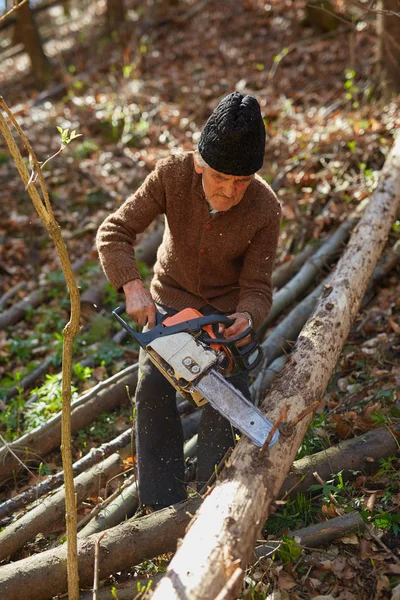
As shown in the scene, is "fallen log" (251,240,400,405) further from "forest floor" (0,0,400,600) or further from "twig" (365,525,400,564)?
"twig" (365,525,400,564)

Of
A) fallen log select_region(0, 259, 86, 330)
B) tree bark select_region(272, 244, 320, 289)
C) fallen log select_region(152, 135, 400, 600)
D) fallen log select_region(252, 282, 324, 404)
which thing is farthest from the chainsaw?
fallen log select_region(0, 259, 86, 330)

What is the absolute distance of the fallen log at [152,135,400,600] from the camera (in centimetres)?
207

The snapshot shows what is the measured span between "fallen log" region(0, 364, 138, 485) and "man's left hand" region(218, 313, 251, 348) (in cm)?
117

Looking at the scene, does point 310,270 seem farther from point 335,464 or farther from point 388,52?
point 388,52

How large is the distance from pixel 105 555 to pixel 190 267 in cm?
159

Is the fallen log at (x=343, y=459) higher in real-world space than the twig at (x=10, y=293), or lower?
lower

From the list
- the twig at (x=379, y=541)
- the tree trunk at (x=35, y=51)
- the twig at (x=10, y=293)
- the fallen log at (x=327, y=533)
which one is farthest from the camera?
the tree trunk at (x=35, y=51)

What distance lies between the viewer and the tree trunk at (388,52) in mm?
6605

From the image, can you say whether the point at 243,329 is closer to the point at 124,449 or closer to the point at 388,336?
the point at 124,449

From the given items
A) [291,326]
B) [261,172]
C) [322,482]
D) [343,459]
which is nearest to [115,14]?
[261,172]

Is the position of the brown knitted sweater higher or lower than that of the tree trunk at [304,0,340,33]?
higher

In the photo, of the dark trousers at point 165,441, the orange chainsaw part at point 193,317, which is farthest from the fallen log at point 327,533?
the orange chainsaw part at point 193,317

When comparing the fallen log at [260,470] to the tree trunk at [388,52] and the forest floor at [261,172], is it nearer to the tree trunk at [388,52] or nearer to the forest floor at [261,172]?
the forest floor at [261,172]

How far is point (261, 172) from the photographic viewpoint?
21.4 ft
